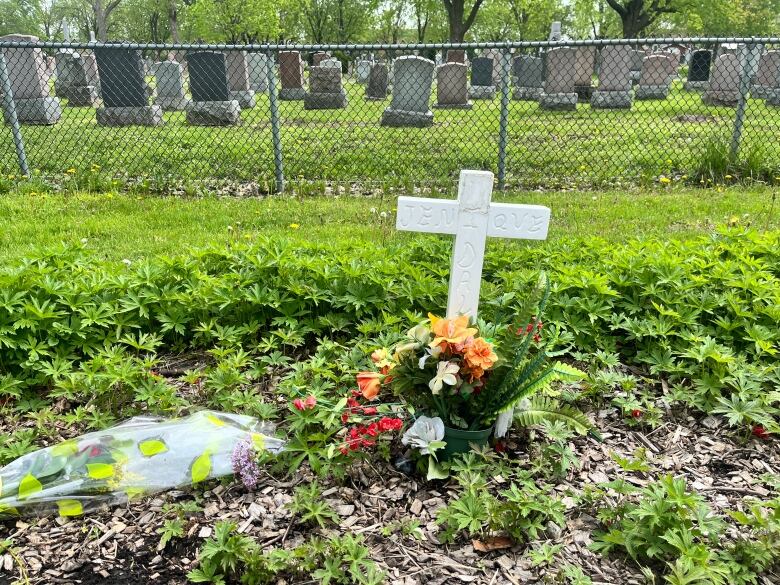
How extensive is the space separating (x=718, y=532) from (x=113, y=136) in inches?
400

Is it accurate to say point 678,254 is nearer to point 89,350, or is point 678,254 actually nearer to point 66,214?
point 89,350

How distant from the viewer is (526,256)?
13.1 ft

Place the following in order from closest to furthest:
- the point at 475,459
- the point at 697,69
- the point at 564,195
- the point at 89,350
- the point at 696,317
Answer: the point at 475,459, the point at 89,350, the point at 696,317, the point at 564,195, the point at 697,69

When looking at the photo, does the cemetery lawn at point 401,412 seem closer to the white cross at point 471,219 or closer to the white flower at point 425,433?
the white flower at point 425,433

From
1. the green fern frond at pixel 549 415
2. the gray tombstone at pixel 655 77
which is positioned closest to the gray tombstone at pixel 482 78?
the gray tombstone at pixel 655 77

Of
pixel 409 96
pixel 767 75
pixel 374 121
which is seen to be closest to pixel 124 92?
pixel 374 121

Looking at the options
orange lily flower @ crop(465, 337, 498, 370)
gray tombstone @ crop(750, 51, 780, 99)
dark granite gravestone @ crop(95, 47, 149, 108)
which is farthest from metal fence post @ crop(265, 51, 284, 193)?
gray tombstone @ crop(750, 51, 780, 99)

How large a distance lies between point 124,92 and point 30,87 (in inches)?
83.6

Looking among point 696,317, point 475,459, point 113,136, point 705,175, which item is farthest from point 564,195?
point 113,136

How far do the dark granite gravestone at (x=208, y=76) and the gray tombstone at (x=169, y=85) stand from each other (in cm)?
251

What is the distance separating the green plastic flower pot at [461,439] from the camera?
8.24ft

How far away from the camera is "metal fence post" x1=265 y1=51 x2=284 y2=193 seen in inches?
277

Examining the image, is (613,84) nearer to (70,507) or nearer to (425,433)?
(425,433)

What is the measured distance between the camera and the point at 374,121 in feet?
40.4
